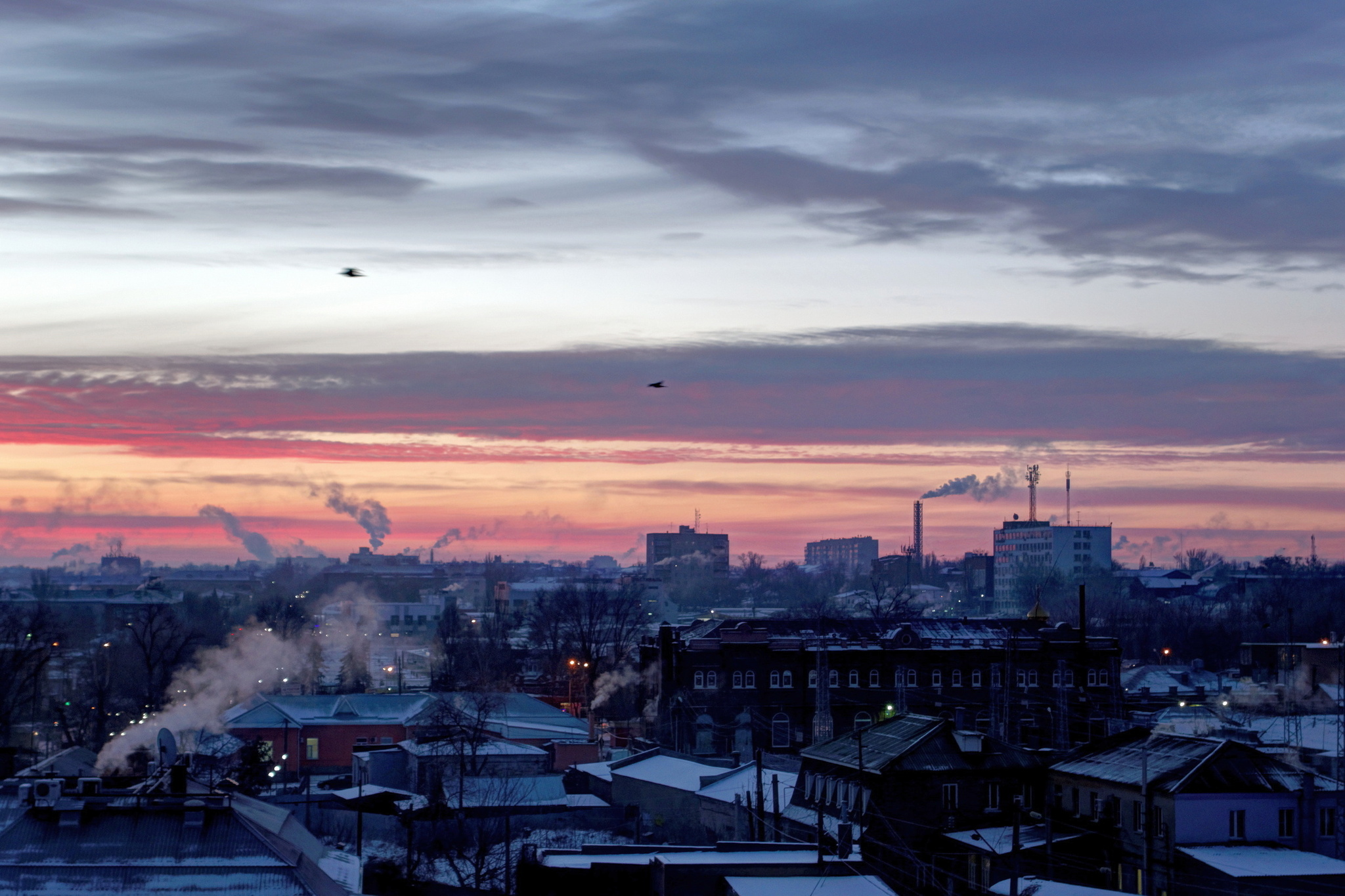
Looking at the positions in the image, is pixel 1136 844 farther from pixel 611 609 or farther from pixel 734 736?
pixel 611 609

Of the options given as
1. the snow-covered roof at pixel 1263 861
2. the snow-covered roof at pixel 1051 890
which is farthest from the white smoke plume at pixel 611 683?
the snow-covered roof at pixel 1051 890

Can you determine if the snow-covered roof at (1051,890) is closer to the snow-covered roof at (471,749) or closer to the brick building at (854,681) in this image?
the brick building at (854,681)

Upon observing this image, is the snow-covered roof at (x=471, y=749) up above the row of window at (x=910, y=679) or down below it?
below

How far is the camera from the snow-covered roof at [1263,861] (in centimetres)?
3347

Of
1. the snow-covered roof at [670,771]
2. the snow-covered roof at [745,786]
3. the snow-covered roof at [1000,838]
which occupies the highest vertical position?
the snow-covered roof at [1000,838]

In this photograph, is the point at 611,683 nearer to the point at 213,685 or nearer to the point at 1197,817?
the point at 213,685

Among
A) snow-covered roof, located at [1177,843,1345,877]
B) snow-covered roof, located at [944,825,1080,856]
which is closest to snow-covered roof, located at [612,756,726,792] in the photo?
snow-covered roof, located at [944,825,1080,856]

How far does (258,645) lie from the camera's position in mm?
107500

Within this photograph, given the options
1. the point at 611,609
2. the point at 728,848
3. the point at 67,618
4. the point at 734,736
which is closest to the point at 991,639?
the point at 734,736

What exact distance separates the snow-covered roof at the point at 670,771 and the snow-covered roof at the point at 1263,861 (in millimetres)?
17588

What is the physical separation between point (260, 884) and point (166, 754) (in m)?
4.94

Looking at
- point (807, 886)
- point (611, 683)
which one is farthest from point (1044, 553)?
point (807, 886)

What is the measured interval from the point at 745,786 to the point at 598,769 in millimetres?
13202

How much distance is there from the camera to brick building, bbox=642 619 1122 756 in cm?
6291
